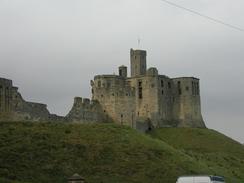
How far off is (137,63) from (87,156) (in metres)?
52.5

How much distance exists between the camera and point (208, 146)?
294 feet

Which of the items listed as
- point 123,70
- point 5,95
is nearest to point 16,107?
point 5,95

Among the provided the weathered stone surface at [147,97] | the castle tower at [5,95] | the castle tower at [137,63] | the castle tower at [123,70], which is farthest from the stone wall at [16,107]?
the castle tower at [137,63]

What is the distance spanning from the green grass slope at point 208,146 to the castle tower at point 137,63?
396 inches

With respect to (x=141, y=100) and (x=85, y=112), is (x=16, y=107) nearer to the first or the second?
(x=85, y=112)

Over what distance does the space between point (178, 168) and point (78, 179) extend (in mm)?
19782

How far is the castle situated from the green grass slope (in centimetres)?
328

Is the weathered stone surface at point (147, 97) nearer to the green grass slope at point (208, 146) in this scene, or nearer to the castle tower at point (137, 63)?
the castle tower at point (137, 63)

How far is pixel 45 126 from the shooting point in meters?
60.0

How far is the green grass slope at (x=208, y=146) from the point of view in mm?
74781

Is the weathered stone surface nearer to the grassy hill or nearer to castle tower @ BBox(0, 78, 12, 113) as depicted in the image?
castle tower @ BBox(0, 78, 12, 113)

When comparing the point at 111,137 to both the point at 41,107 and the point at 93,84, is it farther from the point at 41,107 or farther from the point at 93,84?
the point at 93,84

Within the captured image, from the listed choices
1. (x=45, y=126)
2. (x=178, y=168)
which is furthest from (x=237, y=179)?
(x=45, y=126)

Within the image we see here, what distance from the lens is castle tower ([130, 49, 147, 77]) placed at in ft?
343
